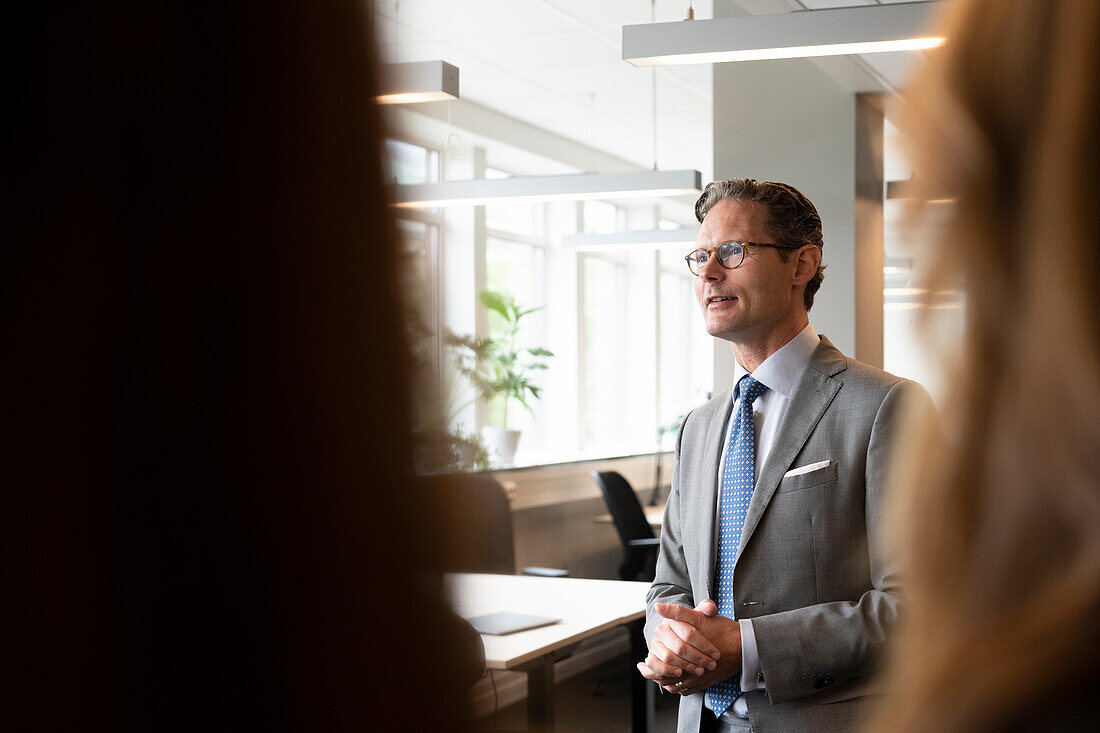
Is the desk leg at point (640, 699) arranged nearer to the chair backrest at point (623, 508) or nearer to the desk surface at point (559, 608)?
the desk surface at point (559, 608)

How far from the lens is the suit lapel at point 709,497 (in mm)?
1945

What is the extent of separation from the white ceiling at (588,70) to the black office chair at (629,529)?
8.48ft

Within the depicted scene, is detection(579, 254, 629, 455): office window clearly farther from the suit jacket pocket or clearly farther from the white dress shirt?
the suit jacket pocket

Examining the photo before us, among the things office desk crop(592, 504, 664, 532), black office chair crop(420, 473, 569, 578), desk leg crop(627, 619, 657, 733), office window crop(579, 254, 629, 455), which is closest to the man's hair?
black office chair crop(420, 473, 569, 578)

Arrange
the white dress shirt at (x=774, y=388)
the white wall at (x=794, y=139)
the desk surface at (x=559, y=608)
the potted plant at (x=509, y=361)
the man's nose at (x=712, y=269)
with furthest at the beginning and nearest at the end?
the potted plant at (x=509, y=361) → the white wall at (x=794, y=139) → the desk surface at (x=559, y=608) → the man's nose at (x=712, y=269) → the white dress shirt at (x=774, y=388)

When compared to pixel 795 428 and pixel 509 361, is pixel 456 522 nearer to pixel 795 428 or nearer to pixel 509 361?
pixel 795 428

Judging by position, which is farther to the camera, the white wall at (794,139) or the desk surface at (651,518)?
the desk surface at (651,518)

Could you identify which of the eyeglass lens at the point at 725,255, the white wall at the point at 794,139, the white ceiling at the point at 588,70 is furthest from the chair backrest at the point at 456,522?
the white wall at the point at 794,139

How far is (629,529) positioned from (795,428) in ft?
14.9

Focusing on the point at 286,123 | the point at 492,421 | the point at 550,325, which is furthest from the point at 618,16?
the point at 286,123

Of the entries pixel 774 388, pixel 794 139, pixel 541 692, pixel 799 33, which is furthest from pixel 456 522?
pixel 794 139

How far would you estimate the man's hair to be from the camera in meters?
2.16

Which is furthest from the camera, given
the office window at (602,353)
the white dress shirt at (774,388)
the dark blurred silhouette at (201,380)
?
the office window at (602,353)

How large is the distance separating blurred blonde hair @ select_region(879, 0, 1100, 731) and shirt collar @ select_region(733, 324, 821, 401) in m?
1.60
